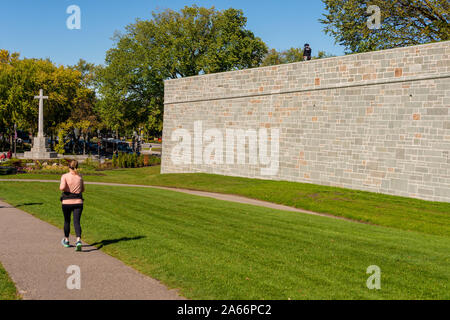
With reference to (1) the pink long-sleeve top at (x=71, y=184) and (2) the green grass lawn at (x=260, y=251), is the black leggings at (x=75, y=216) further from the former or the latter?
(2) the green grass lawn at (x=260, y=251)

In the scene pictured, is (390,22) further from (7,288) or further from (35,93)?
(35,93)

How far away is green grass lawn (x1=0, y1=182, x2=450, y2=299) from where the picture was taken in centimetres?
638

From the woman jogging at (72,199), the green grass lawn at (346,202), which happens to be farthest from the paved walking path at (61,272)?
the green grass lawn at (346,202)

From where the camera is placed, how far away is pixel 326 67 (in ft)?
67.0

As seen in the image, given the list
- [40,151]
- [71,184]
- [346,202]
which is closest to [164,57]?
[40,151]

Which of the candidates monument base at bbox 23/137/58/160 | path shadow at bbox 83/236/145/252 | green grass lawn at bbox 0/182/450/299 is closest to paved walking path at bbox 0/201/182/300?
path shadow at bbox 83/236/145/252

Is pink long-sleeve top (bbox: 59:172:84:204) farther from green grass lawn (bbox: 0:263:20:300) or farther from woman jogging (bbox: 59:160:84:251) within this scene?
green grass lawn (bbox: 0:263:20:300)

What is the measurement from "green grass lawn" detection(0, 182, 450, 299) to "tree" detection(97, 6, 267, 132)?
33112mm

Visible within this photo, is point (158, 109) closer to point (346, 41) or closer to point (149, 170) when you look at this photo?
point (149, 170)

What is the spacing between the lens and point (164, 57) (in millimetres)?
45344

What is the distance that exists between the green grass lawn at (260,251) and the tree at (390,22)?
19.2m

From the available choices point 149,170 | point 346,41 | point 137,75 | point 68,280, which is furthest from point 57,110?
point 68,280

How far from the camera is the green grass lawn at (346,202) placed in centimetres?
1357

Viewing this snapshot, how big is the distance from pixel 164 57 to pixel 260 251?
39.7 m
